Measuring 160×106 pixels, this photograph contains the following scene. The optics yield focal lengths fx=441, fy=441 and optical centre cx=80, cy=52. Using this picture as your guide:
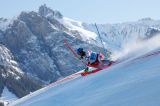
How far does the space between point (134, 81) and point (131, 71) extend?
2725mm

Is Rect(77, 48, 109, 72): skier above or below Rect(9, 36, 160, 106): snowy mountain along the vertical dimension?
above

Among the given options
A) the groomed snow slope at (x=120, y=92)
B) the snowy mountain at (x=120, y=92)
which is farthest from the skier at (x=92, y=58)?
the groomed snow slope at (x=120, y=92)

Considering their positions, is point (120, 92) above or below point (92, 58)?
below

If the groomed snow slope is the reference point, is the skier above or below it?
above

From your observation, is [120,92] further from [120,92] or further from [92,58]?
[92,58]

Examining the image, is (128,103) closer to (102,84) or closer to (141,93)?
(141,93)

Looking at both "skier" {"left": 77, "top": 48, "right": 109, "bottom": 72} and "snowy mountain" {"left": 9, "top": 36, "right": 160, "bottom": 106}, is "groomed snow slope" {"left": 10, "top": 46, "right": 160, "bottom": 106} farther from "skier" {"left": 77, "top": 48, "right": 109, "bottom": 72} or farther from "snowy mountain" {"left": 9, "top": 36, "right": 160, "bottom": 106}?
"skier" {"left": 77, "top": 48, "right": 109, "bottom": 72}

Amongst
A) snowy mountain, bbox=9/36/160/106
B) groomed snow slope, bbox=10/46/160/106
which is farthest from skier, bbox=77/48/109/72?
groomed snow slope, bbox=10/46/160/106

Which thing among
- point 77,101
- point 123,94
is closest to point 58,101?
point 77,101

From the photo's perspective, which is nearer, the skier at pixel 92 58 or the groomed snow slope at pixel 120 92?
the groomed snow slope at pixel 120 92

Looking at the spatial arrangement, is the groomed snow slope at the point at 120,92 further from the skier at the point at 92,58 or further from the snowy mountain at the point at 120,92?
the skier at the point at 92,58

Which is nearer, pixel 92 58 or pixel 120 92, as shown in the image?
pixel 120 92

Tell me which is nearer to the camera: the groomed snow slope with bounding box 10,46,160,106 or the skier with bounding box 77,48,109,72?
the groomed snow slope with bounding box 10,46,160,106

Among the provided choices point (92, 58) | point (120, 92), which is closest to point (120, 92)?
point (120, 92)
